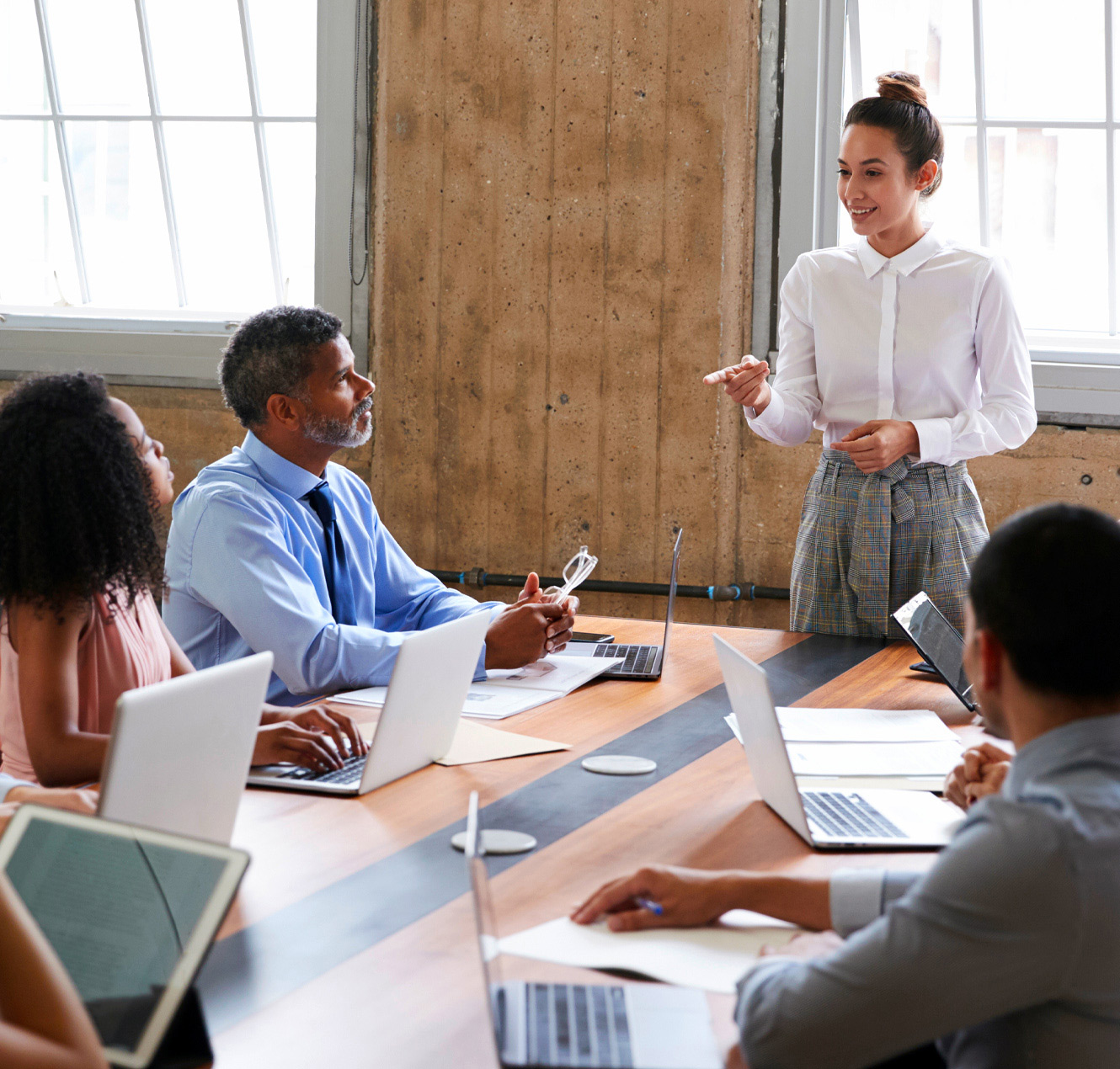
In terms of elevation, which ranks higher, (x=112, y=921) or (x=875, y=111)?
(x=875, y=111)

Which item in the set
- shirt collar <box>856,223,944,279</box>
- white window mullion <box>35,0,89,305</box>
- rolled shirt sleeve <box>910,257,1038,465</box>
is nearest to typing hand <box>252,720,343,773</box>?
rolled shirt sleeve <box>910,257,1038,465</box>

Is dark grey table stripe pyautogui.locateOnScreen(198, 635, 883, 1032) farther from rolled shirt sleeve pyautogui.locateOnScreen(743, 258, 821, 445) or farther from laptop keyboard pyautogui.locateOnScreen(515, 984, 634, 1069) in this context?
rolled shirt sleeve pyautogui.locateOnScreen(743, 258, 821, 445)

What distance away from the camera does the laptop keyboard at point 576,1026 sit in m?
0.88

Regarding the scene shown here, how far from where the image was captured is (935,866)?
0.84m

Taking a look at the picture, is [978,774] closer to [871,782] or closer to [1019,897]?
[871,782]

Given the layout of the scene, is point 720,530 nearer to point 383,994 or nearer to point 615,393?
point 615,393

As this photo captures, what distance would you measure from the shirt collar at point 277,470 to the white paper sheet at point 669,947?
4.48 ft

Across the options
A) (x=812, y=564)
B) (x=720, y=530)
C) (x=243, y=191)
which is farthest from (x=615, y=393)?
(x=243, y=191)

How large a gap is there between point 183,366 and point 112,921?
343 centimetres

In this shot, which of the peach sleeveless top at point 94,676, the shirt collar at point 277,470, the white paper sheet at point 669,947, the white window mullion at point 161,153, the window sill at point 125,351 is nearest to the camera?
the white paper sheet at point 669,947

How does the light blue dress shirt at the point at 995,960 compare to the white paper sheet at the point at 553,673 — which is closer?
the light blue dress shirt at the point at 995,960

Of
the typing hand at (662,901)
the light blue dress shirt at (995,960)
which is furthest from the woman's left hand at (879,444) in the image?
the light blue dress shirt at (995,960)

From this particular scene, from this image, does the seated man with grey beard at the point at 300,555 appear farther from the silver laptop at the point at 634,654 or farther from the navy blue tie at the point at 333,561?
the silver laptop at the point at 634,654

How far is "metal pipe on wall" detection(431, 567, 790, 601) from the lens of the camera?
3.69 m
